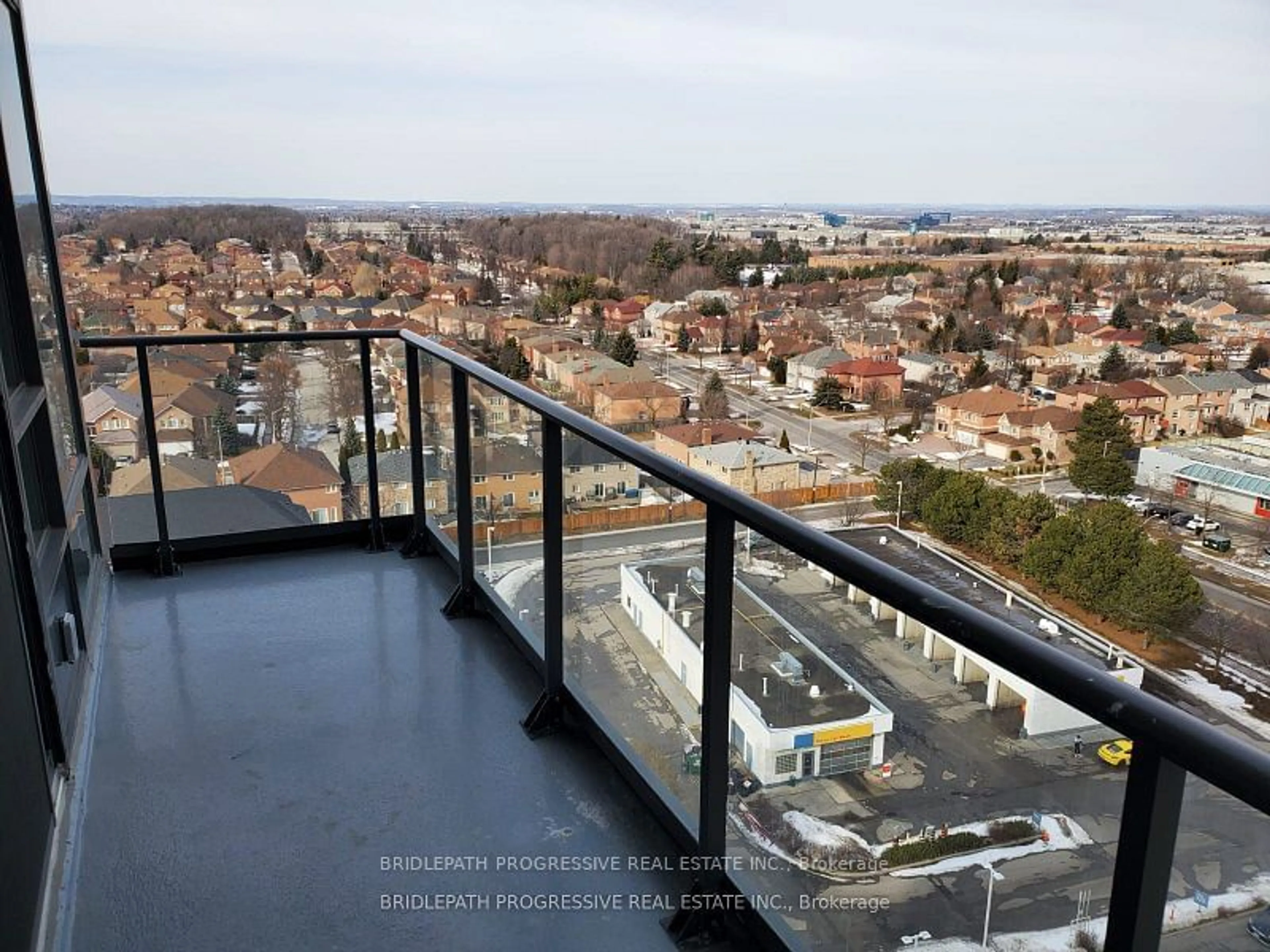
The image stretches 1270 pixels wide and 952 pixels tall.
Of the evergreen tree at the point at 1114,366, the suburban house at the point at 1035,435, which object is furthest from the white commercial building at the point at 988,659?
the evergreen tree at the point at 1114,366

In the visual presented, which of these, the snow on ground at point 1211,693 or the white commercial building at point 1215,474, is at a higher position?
the white commercial building at point 1215,474

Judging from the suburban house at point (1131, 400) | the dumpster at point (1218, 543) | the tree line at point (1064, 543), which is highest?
the suburban house at point (1131, 400)

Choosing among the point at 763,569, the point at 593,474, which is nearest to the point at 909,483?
the point at 593,474

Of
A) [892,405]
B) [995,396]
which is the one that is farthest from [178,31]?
[995,396]

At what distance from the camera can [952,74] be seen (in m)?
8.91

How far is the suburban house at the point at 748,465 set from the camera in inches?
74.5

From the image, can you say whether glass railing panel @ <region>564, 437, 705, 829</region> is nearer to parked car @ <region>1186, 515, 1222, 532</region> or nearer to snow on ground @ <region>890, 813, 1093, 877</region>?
snow on ground @ <region>890, 813, 1093, 877</region>

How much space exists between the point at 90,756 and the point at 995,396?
4613 millimetres

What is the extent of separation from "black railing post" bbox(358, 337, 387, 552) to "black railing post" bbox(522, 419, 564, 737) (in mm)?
1721

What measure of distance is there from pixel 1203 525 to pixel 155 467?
14.0ft

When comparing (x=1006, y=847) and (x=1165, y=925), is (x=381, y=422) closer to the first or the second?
(x=1006, y=847)

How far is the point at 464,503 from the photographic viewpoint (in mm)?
3357

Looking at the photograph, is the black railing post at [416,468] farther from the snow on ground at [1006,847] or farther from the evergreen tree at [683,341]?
the evergreen tree at [683,341]

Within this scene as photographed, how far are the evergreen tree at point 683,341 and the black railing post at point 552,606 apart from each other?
428 centimetres
